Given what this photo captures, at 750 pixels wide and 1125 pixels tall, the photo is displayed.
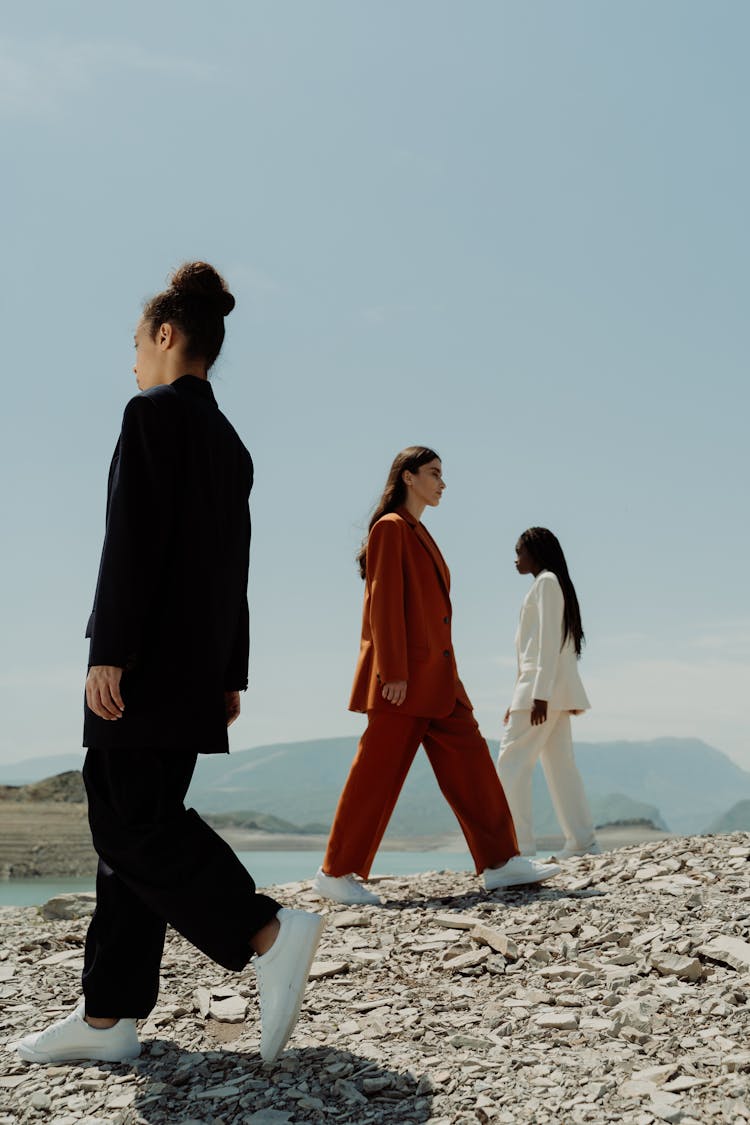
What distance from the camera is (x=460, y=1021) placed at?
145 inches

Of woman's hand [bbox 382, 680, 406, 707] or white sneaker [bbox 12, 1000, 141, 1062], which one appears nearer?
Answer: white sneaker [bbox 12, 1000, 141, 1062]

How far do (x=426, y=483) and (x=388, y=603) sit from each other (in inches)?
31.0

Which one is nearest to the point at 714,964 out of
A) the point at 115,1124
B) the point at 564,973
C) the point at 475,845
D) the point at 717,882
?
the point at 564,973

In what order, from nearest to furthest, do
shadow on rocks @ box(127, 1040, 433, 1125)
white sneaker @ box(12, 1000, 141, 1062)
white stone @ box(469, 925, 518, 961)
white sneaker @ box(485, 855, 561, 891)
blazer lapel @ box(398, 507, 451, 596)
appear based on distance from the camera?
shadow on rocks @ box(127, 1040, 433, 1125) → white sneaker @ box(12, 1000, 141, 1062) → white stone @ box(469, 925, 518, 961) → white sneaker @ box(485, 855, 561, 891) → blazer lapel @ box(398, 507, 451, 596)

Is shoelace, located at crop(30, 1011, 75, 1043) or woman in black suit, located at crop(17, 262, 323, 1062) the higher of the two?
woman in black suit, located at crop(17, 262, 323, 1062)

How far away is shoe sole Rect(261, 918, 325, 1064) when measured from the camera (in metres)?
3.17

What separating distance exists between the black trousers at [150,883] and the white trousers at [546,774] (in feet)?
14.6

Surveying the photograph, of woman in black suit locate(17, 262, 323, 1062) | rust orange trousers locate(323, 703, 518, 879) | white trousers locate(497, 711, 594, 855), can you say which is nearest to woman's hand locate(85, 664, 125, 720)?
woman in black suit locate(17, 262, 323, 1062)

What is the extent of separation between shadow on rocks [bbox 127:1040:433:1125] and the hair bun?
2.49 metres

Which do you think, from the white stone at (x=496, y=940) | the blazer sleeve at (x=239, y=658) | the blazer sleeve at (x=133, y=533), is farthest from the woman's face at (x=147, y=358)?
the white stone at (x=496, y=940)

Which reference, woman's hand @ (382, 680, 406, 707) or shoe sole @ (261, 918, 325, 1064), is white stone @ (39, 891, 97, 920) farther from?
shoe sole @ (261, 918, 325, 1064)

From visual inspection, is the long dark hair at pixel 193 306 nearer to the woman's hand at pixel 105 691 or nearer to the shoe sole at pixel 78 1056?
the woman's hand at pixel 105 691

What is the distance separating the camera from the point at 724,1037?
3.32 metres

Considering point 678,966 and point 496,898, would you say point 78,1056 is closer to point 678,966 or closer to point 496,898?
point 678,966
